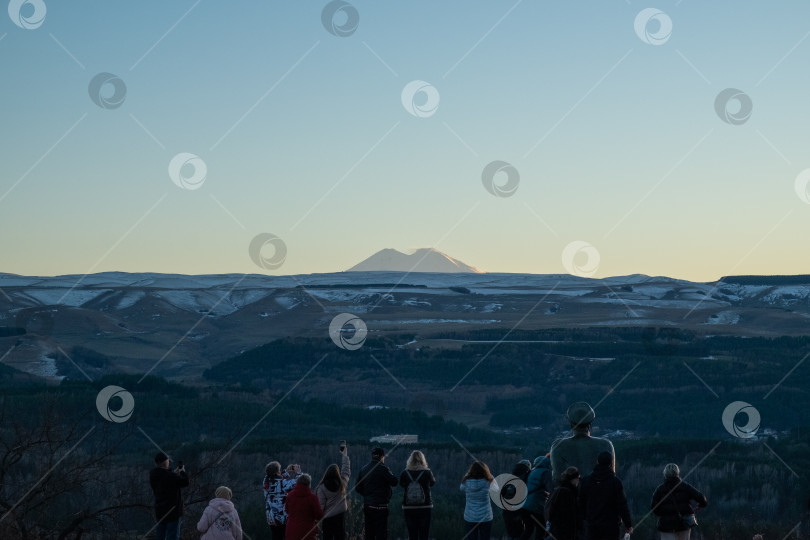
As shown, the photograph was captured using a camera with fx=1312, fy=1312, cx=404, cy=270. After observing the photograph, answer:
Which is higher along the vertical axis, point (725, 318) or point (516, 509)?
point (725, 318)

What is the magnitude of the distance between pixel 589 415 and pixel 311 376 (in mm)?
89156

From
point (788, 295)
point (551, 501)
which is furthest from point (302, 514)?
point (788, 295)

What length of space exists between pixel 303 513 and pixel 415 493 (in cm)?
193

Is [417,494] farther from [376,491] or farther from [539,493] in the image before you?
[539,493]

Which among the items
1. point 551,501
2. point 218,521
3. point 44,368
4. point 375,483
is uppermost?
point 44,368

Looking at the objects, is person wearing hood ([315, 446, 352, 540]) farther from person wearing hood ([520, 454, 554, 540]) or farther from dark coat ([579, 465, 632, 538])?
dark coat ([579, 465, 632, 538])

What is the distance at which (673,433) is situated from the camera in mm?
76438

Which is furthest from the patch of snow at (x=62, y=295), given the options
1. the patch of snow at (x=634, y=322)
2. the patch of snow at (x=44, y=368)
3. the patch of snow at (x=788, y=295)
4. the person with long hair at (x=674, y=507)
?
the person with long hair at (x=674, y=507)

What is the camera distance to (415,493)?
18250 millimetres

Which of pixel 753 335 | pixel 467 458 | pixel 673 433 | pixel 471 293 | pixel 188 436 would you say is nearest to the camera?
pixel 467 458

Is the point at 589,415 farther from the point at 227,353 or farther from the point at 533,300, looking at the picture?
the point at 533,300

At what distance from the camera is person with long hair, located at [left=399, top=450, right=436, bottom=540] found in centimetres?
1823

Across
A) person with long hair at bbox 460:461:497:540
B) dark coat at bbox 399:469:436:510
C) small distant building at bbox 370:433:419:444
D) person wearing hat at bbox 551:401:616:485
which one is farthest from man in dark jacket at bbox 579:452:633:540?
small distant building at bbox 370:433:419:444

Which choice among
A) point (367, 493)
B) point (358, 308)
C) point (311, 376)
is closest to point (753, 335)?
point (311, 376)
